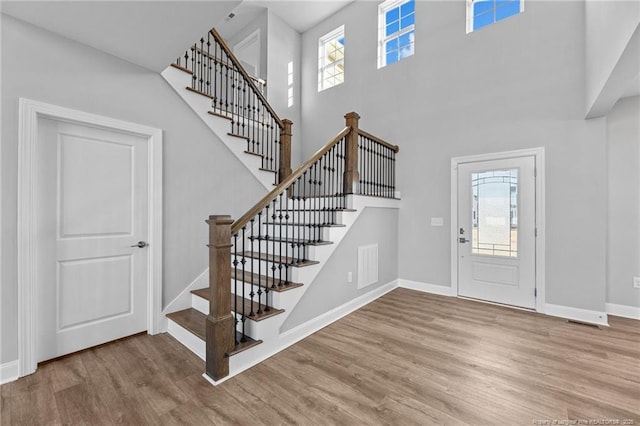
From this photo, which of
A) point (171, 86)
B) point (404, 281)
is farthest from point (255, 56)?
point (404, 281)

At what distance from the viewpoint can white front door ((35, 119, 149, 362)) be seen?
2.32 metres

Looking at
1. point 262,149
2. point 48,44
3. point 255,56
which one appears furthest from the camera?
point 255,56

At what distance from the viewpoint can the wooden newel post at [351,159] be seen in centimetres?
359

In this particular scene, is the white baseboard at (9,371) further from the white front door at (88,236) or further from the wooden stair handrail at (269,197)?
the wooden stair handrail at (269,197)

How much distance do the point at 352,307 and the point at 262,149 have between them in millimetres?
2613

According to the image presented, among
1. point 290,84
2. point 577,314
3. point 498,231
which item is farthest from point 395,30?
point 577,314

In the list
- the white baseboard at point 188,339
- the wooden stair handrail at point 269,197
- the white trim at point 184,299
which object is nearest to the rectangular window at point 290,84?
the wooden stair handrail at point 269,197

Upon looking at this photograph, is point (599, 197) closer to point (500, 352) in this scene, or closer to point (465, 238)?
point (465, 238)

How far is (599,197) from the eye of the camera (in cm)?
308

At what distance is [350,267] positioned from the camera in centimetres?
343

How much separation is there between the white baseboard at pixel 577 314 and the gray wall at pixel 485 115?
0.18 feet

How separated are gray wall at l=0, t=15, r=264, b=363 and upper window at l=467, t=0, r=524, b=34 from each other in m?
3.89

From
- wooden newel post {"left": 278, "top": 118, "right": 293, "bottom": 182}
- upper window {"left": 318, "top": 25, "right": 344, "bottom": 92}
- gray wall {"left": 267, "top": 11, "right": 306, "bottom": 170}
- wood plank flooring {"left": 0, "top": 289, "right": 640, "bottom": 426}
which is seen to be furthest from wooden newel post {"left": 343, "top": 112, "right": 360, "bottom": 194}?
gray wall {"left": 267, "top": 11, "right": 306, "bottom": 170}

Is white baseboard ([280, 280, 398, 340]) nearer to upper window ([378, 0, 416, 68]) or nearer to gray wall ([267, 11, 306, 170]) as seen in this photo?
gray wall ([267, 11, 306, 170])
